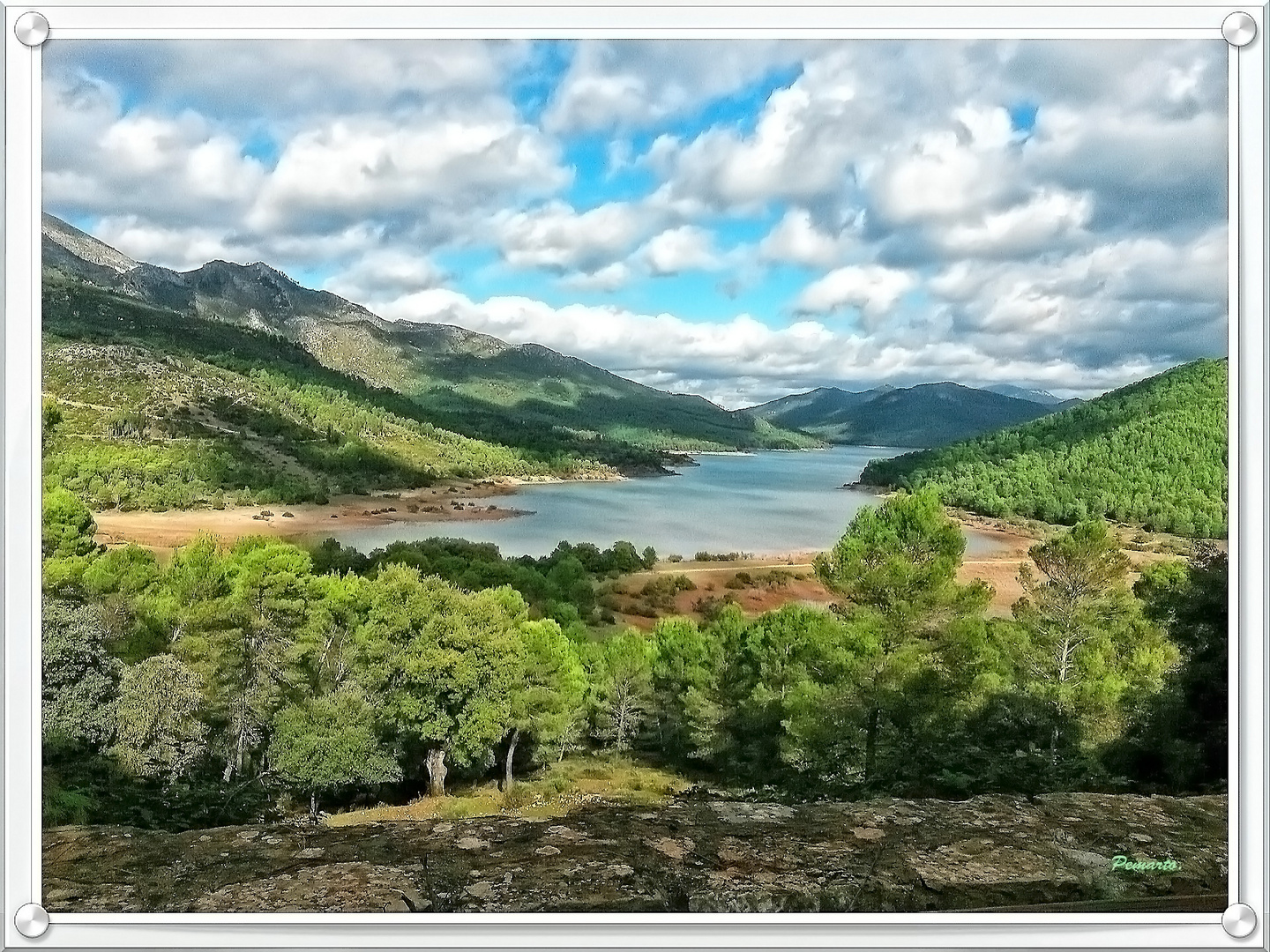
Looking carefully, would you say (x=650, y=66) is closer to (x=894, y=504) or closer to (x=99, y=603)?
(x=894, y=504)

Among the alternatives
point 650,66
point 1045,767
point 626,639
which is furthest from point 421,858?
point 650,66

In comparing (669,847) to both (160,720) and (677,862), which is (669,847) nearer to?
(677,862)

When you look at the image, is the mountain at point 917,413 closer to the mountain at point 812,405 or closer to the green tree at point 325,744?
the mountain at point 812,405

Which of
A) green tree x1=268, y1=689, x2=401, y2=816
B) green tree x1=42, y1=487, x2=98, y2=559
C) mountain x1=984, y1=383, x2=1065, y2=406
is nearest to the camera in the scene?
green tree x1=42, y1=487, x2=98, y2=559
